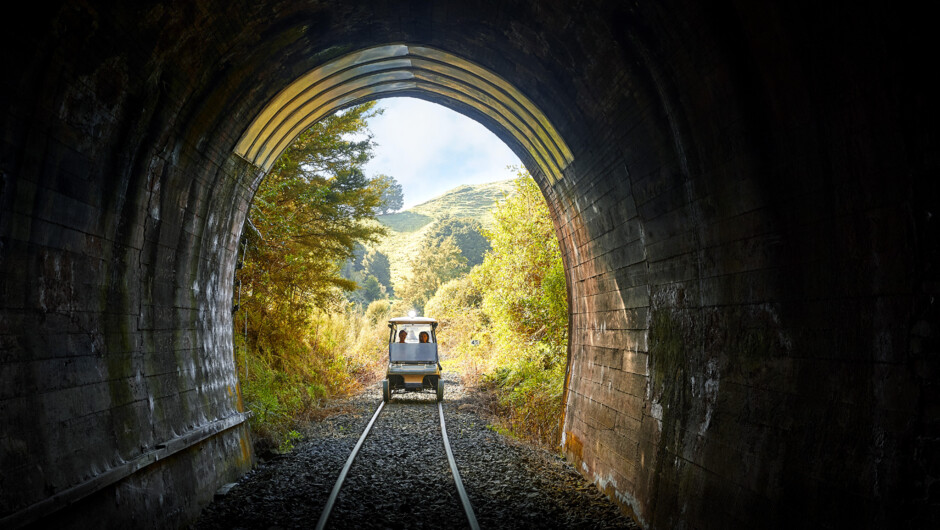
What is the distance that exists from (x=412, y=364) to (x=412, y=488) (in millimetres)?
8678

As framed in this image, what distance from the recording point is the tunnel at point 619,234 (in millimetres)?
2904

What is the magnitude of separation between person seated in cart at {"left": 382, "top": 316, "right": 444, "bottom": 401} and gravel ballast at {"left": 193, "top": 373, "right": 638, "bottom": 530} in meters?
4.14

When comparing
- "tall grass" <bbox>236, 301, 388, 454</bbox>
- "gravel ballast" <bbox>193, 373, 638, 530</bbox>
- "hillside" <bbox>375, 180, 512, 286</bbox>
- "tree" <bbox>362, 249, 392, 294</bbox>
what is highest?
"hillside" <bbox>375, 180, 512, 286</bbox>

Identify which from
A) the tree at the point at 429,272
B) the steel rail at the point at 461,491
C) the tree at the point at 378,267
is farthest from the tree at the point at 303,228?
→ the tree at the point at 378,267

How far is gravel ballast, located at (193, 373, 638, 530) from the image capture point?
5.51 metres

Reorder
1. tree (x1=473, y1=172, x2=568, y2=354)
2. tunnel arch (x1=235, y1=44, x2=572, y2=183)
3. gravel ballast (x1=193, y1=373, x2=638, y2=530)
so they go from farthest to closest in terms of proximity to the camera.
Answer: tree (x1=473, y1=172, x2=568, y2=354) → tunnel arch (x1=235, y1=44, x2=572, y2=183) → gravel ballast (x1=193, y1=373, x2=638, y2=530)

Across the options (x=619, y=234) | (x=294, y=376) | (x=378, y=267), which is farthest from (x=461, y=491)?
(x=378, y=267)

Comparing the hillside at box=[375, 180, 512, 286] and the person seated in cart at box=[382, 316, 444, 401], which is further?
the hillside at box=[375, 180, 512, 286]

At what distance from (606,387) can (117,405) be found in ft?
16.3

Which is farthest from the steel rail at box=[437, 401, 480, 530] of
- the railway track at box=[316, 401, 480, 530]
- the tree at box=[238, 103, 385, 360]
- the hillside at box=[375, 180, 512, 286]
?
the hillside at box=[375, 180, 512, 286]

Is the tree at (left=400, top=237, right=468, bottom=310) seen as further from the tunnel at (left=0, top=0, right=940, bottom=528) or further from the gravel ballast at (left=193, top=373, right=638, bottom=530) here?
the tunnel at (left=0, top=0, right=940, bottom=528)

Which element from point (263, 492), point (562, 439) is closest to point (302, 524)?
point (263, 492)

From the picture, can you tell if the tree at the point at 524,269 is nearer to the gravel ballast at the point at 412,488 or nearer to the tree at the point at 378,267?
the gravel ballast at the point at 412,488

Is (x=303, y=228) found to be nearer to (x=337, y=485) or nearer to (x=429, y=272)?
(x=337, y=485)
